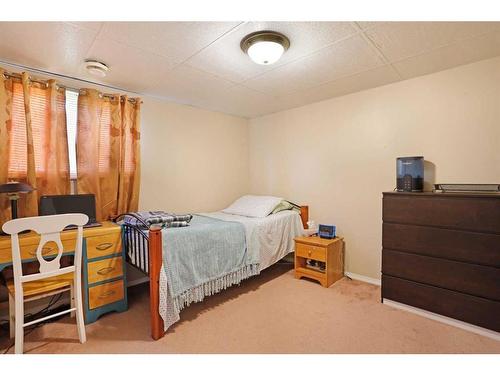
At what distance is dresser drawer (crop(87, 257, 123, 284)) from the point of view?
75.8 inches

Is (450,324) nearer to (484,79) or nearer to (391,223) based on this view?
(391,223)

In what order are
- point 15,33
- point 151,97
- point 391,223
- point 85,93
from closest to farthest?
1. point 15,33
2. point 391,223
3. point 85,93
4. point 151,97

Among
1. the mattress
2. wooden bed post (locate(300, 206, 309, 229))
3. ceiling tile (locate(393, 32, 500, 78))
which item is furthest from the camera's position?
wooden bed post (locate(300, 206, 309, 229))

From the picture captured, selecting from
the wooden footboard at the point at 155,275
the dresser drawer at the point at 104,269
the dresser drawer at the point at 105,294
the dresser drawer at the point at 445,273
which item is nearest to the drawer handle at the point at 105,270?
the dresser drawer at the point at 104,269

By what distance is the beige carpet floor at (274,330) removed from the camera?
5.28ft

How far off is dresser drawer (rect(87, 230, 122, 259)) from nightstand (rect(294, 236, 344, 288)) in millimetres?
1871

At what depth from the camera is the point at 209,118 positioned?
3.38 m

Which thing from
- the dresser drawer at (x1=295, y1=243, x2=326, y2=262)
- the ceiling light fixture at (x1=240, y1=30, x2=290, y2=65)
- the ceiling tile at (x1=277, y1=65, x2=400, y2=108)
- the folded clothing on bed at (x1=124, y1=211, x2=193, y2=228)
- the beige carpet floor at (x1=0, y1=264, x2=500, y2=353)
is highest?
the ceiling tile at (x1=277, y1=65, x2=400, y2=108)

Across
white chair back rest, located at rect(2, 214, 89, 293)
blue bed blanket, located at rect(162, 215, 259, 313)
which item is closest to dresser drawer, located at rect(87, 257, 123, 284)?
white chair back rest, located at rect(2, 214, 89, 293)

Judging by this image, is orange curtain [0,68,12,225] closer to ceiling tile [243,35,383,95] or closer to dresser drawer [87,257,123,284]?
dresser drawer [87,257,123,284]

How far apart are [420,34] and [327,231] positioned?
1.95m

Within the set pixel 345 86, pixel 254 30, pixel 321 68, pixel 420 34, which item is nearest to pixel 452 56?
pixel 420 34

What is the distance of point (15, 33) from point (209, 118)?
2.09 metres
